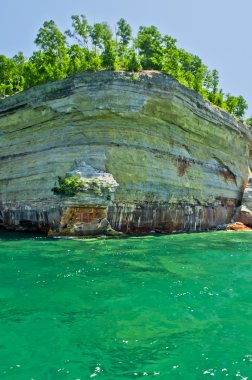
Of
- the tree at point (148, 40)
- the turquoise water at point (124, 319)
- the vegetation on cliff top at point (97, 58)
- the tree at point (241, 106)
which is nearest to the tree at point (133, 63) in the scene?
the vegetation on cliff top at point (97, 58)

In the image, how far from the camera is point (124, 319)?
7.40 meters

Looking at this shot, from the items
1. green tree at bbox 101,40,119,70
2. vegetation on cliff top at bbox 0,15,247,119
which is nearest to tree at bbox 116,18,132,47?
vegetation on cliff top at bbox 0,15,247,119

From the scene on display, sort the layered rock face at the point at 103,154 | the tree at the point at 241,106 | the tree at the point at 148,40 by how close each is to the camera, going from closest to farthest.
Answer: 1. the layered rock face at the point at 103,154
2. the tree at the point at 148,40
3. the tree at the point at 241,106

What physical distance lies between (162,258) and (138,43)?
32.3 metres

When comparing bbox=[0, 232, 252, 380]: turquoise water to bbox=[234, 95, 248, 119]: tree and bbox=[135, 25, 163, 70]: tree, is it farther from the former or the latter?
bbox=[234, 95, 248, 119]: tree

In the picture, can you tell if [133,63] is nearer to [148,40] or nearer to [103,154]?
[103,154]

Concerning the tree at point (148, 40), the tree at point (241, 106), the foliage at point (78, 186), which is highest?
the tree at point (148, 40)

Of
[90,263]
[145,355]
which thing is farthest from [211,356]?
[90,263]

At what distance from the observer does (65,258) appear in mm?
14148

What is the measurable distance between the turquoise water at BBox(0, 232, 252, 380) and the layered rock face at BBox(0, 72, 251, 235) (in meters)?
9.27

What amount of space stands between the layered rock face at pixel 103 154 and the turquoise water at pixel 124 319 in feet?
30.4

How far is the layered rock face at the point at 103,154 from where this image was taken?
22688mm

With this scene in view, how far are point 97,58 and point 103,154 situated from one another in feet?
27.5

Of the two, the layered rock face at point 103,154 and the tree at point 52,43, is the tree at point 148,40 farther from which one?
the layered rock face at point 103,154
